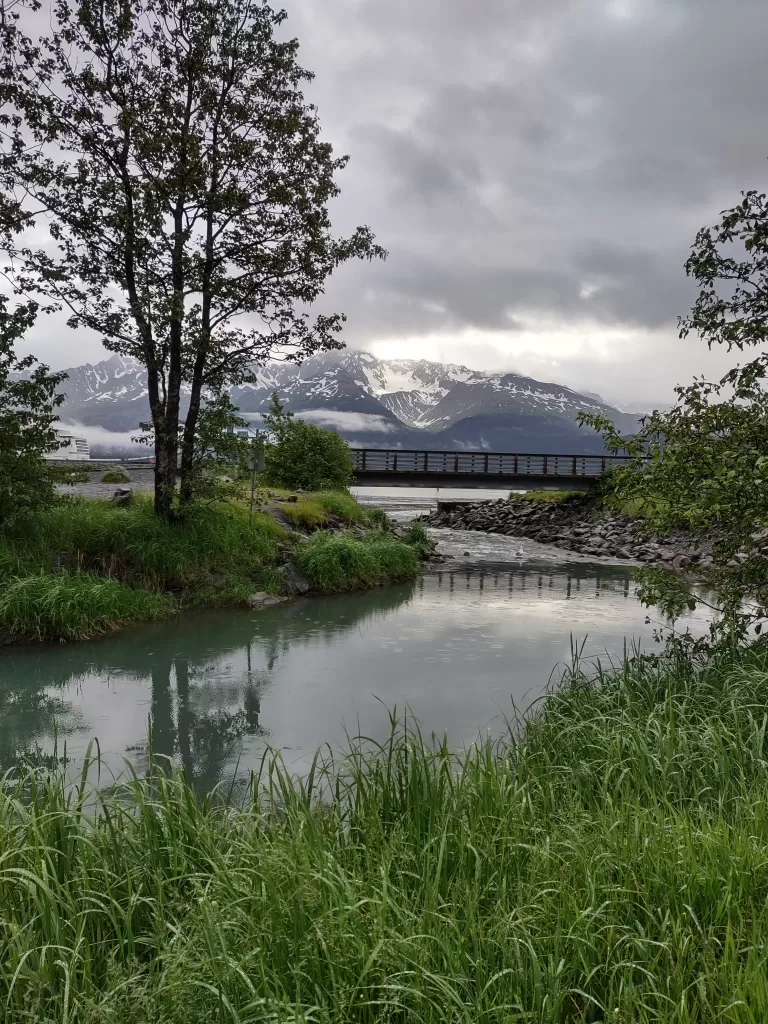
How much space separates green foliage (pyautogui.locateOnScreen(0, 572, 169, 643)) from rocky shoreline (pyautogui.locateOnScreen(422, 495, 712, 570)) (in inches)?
468

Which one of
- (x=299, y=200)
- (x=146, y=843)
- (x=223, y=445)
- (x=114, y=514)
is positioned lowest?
(x=146, y=843)

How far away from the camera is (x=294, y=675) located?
805 centimetres

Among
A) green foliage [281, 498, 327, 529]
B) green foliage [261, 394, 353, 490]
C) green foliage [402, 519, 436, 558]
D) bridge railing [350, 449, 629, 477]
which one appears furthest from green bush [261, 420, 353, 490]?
green foliage [281, 498, 327, 529]

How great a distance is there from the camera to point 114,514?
11.9 metres

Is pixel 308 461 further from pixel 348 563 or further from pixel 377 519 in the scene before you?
pixel 348 563

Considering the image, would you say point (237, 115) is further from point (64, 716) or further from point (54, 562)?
point (64, 716)

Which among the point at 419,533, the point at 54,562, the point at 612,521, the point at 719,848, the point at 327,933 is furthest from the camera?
the point at 612,521

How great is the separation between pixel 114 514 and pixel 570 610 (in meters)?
8.05

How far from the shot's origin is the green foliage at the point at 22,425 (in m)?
9.47

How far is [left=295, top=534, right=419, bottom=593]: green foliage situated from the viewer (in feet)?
44.3

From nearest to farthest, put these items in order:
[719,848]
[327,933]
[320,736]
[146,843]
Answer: [327,933] → [719,848] → [146,843] → [320,736]

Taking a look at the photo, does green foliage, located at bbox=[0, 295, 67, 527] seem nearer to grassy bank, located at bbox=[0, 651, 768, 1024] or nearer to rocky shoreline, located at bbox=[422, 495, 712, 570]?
grassy bank, located at bbox=[0, 651, 768, 1024]

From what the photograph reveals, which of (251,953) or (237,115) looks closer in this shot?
(251,953)

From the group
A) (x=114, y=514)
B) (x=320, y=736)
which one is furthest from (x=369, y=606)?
(x=320, y=736)
